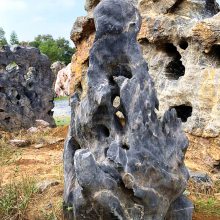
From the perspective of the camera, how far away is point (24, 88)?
1346 centimetres

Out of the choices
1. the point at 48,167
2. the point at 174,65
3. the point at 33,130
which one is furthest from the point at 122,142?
the point at 33,130

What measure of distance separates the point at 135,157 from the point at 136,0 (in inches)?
238

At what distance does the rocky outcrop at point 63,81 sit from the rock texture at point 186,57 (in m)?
22.5

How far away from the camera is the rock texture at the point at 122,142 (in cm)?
395

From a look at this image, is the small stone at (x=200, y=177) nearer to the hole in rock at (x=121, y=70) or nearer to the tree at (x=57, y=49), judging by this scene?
the hole in rock at (x=121, y=70)

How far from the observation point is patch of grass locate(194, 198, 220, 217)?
536 cm

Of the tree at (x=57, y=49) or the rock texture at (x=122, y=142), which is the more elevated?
the tree at (x=57, y=49)

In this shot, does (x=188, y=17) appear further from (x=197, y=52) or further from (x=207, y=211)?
(x=207, y=211)

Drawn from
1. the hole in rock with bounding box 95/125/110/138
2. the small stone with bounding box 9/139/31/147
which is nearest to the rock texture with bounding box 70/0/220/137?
the small stone with bounding box 9/139/31/147

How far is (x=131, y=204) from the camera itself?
3996 mm

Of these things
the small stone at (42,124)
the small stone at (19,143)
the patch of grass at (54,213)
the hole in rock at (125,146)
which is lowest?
the small stone at (42,124)

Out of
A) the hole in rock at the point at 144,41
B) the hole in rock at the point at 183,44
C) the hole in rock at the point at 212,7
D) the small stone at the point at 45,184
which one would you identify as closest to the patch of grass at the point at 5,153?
the small stone at the point at 45,184

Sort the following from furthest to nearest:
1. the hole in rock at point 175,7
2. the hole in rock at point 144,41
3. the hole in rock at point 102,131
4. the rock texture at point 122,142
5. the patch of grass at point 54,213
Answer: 1. the hole in rock at point 144,41
2. the hole in rock at point 175,7
3. the patch of grass at point 54,213
4. the hole in rock at point 102,131
5. the rock texture at point 122,142

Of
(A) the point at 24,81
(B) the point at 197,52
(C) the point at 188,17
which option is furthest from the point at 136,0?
(A) the point at 24,81
